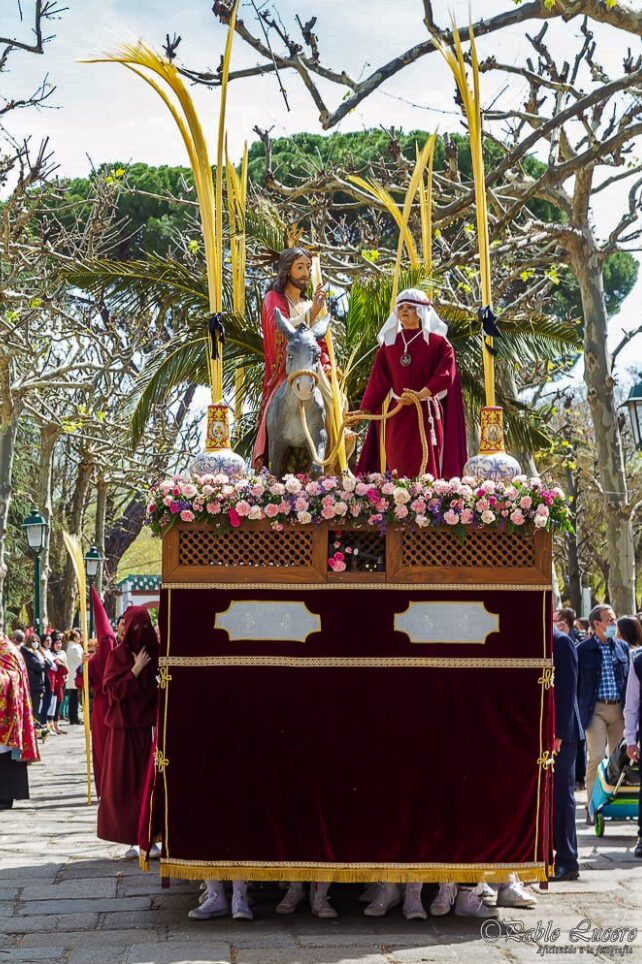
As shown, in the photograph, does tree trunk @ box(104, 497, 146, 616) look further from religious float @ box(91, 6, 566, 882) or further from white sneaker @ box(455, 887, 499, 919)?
white sneaker @ box(455, 887, 499, 919)

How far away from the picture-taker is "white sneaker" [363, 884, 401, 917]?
26.1ft

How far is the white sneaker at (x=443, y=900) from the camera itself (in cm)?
798

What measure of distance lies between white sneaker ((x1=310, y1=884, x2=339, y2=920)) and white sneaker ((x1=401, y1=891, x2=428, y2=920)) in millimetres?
412

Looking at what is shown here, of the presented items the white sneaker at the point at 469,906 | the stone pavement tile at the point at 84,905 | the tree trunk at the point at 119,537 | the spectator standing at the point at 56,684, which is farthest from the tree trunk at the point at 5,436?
the tree trunk at the point at 119,537

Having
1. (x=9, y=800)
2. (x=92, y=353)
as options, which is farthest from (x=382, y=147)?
(x=9, y=800)

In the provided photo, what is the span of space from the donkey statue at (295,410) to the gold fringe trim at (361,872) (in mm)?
2588

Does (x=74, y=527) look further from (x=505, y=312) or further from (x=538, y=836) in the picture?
(x=538, y=836)

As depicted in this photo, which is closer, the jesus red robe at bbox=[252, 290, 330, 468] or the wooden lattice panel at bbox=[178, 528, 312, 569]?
the wooden lattice panel at bbox=[178, 528, 312, 569]

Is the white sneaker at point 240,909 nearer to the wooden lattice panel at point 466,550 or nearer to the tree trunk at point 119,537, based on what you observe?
the wooden lattice panel at point 466,550

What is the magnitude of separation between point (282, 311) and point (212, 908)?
3.95m

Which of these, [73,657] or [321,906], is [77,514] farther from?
[321,906]

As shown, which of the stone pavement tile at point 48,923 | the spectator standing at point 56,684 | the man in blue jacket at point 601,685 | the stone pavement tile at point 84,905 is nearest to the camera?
the stone pavement tile at point 48,923

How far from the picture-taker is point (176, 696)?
7.90 m

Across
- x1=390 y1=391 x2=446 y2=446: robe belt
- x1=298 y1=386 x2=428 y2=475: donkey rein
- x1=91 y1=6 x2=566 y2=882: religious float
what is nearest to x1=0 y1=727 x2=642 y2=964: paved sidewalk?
x1=91 y1=6 x2=566 y2=882: religious float
